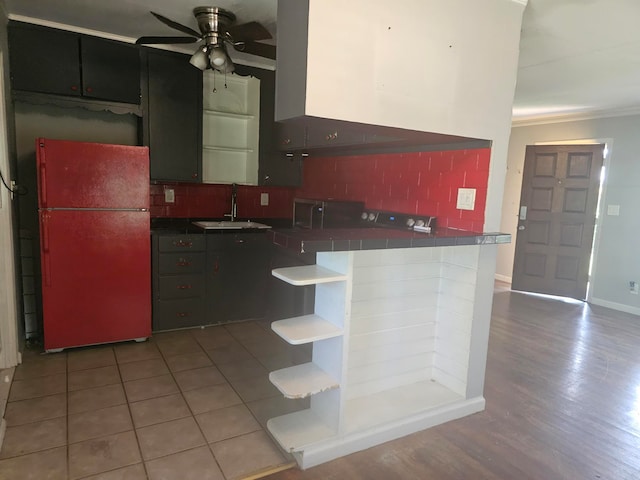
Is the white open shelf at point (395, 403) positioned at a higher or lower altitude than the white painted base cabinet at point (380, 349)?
lower

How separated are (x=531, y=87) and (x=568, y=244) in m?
2.31

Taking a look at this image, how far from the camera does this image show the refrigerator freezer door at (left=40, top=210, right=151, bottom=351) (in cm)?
295

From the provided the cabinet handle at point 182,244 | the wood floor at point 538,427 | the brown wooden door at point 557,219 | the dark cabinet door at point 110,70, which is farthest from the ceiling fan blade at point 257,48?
the brown wooden door at point 557,219

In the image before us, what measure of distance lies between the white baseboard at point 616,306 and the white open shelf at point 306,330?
4451 millimetres

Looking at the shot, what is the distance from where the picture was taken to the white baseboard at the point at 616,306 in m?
4.79

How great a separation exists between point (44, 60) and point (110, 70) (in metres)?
0.43

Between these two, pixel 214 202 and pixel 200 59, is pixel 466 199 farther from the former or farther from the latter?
pixel 214 202

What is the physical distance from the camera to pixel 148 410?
238cm

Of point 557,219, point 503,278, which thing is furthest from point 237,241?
point 503,278

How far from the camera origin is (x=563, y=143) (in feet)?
17.8

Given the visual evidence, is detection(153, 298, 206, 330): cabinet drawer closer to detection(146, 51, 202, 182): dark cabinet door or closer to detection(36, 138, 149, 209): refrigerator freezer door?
detection(36, 138, 149, 209): refrigerator freezer door

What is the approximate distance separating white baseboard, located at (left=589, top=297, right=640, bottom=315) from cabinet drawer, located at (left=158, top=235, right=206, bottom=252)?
15.4ft

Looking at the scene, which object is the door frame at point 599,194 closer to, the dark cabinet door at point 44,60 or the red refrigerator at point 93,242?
the red refrigerator at point 93,242

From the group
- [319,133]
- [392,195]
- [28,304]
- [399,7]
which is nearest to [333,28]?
[399,7]
